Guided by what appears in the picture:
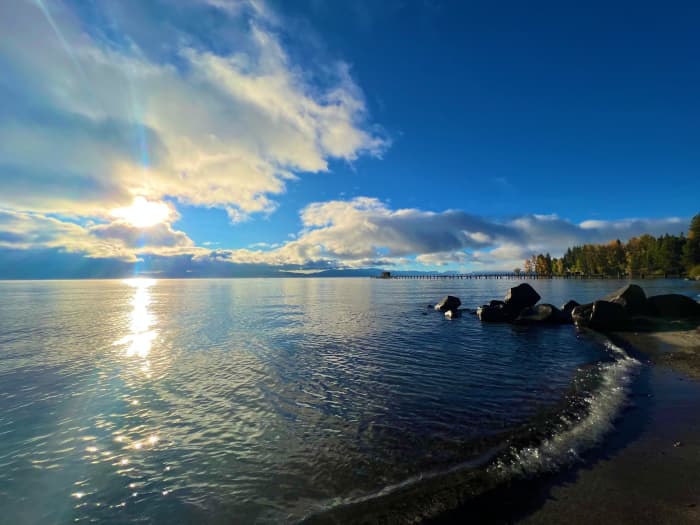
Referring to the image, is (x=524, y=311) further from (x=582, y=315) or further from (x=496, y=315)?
(x=582, y=315)

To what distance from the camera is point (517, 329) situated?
30.6 metres

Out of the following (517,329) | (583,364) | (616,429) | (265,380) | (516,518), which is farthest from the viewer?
(517,329)

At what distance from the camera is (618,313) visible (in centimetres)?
2812

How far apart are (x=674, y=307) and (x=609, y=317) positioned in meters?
6.97

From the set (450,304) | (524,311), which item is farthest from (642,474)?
(450,304)


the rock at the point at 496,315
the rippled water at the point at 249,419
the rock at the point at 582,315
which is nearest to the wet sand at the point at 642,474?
the rippled water at the point at 249,419

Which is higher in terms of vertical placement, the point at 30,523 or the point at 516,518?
the point at 516,518

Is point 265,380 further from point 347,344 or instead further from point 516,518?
point 516,518

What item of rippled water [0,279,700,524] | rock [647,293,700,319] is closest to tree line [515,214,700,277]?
rock [647,293,700,319]

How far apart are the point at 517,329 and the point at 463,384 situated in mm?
19251

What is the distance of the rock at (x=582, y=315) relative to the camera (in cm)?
2997

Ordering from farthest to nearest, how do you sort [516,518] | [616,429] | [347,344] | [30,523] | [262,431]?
[347,344] → [262,431] → [616,429] → [30,523] → [516,518]

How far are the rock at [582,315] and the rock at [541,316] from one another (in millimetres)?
1388

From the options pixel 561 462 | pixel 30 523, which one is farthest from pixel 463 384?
pixel 30 523
